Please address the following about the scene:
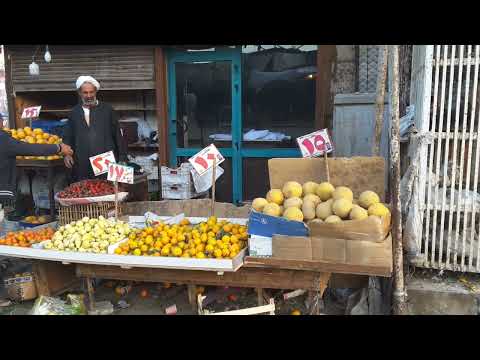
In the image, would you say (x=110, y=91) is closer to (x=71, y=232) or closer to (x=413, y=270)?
(x=71, y=232)

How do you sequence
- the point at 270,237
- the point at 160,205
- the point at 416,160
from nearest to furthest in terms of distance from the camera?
the point at 270,237 → the point at 416,160 → the point at 160,205

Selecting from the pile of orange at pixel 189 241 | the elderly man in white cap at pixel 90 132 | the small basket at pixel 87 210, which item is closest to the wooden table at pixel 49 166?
the elderly man in white cap at pixel 90 132

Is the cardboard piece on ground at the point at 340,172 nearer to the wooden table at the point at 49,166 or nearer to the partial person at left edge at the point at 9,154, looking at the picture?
the partial person at left edge at the point at 9,154

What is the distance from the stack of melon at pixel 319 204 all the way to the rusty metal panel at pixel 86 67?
13.3 ft

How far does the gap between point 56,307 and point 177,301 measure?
119cm

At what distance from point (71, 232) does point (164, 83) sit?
3.56m

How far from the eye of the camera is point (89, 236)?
4066mm

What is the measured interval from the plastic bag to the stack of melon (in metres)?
1.84

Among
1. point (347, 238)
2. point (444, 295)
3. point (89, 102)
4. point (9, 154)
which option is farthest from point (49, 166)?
point (444, 295)

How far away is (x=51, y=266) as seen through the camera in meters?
4.41

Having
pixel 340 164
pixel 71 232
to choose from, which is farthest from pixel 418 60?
pixel 71 232

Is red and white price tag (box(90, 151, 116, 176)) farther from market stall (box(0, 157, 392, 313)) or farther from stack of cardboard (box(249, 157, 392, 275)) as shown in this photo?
stack of cardboard (box(249, 157, 392, 275))

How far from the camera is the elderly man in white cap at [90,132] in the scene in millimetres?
5691

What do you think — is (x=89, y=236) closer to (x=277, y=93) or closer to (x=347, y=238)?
(x=347, y=238)
